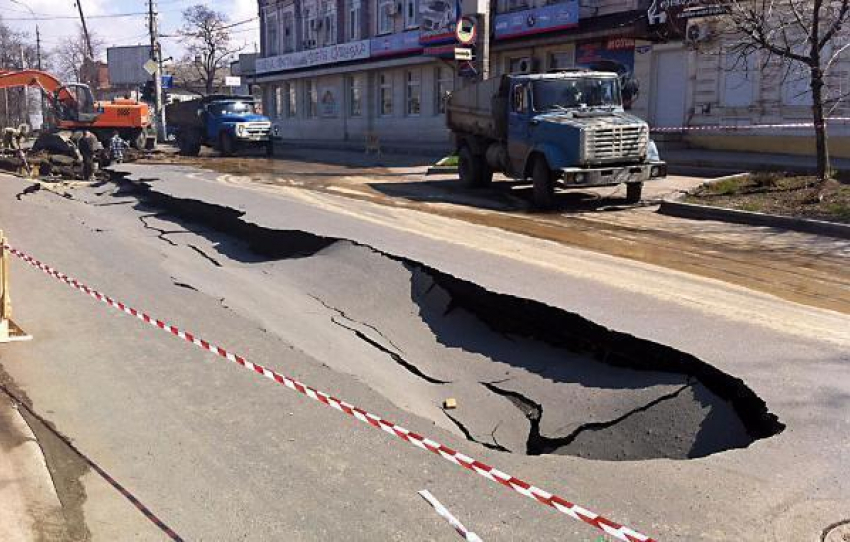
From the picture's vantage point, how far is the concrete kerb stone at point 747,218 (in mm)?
11297

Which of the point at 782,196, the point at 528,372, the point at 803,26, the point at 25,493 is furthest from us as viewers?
the point at 782,196

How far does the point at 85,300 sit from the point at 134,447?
4.18 m

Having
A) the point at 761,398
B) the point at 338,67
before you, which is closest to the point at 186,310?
the point at 761,398

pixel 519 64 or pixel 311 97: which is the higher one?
pixel 519 64

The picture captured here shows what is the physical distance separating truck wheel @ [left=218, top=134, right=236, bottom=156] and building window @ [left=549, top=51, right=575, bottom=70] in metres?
13.0

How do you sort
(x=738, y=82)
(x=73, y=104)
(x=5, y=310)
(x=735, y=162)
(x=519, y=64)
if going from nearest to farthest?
1. (x=5, y=310)
2. (x=735, y=162)
3. (x=738, y=82)
4. (x=73, y=104)
5. (x=519, y=64)

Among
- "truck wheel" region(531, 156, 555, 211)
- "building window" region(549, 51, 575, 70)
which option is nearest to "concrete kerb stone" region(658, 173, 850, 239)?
"truck wheel" region(531, 156, 555, 211)

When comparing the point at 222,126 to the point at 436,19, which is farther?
the point at 436,19

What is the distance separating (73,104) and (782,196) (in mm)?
22784

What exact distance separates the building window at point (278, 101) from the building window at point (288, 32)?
8.83 feet

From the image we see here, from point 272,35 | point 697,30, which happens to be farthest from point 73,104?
point 272,35

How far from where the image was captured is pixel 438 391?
583 centimetres

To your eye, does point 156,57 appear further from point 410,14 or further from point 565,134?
point 565,134

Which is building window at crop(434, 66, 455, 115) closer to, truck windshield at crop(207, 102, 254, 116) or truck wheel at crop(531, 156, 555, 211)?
truck windshield at crop(207, 102, 254, 116)
